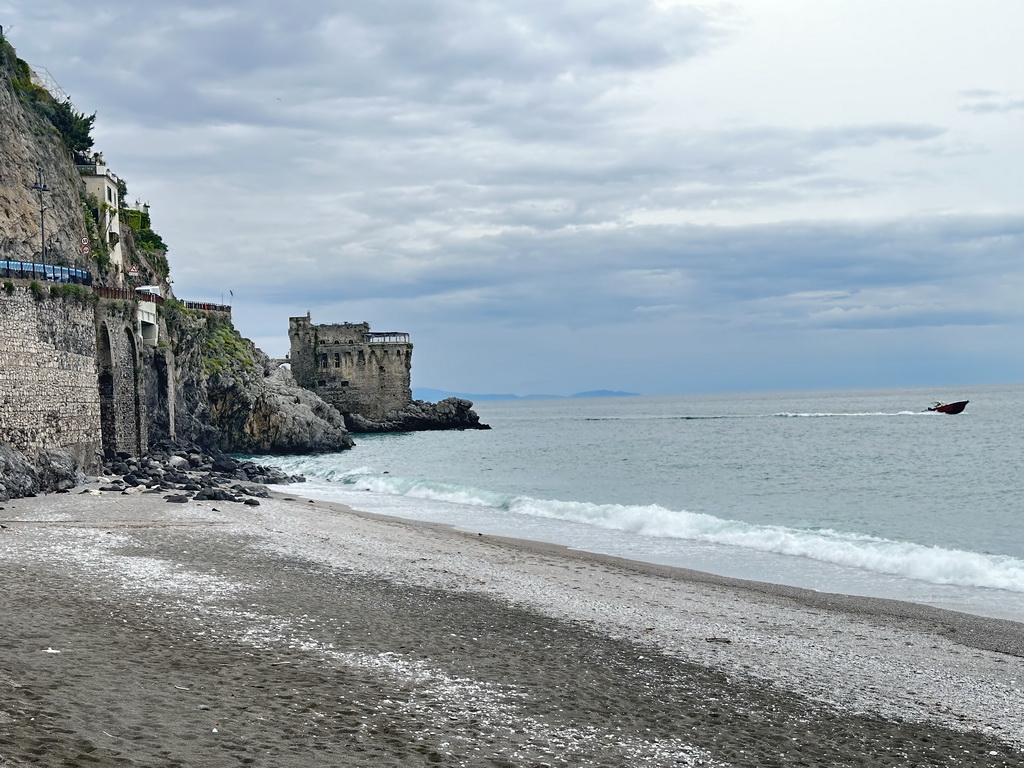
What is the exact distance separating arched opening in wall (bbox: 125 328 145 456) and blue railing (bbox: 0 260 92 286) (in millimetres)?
4298

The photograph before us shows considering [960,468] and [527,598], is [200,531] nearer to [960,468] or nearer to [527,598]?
[527,598]

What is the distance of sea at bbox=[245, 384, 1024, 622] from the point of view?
1917cm

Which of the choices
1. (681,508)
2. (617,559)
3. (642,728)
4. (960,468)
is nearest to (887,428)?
(960,468)

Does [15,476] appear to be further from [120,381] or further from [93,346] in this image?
[120,381]

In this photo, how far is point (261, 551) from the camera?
17.6 m

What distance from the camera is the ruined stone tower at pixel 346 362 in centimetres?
8856

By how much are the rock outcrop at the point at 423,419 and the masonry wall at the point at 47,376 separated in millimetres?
56945

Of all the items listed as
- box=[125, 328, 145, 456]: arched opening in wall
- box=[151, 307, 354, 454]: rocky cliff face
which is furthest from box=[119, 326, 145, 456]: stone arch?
box=[151, 307, 354, 454]: rocky cliff face

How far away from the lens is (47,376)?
28.5 m

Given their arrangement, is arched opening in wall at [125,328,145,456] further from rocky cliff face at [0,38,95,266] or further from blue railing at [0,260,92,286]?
rocky cliff face at [0,38,95,266]

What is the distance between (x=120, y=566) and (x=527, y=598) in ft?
21.5


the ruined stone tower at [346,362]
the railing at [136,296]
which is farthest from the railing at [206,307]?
the ruined stone tower at [346,362]

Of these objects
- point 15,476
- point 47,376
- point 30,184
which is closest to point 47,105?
point 30,184

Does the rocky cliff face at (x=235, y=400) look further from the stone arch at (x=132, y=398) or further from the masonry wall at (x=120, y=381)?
the masonry wall at (x=120, y=381)
